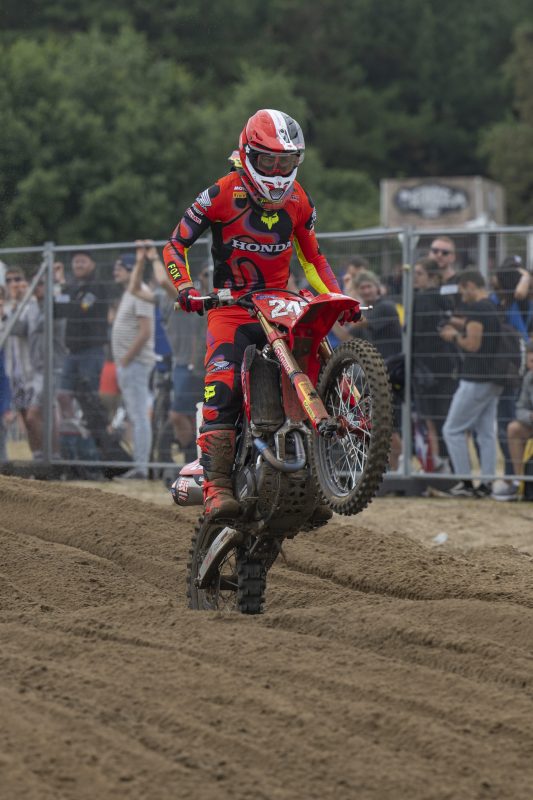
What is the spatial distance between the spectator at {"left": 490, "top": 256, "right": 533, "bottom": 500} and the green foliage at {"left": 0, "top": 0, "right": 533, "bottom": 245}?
29.6 feet

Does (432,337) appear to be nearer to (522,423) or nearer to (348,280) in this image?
(348,280)

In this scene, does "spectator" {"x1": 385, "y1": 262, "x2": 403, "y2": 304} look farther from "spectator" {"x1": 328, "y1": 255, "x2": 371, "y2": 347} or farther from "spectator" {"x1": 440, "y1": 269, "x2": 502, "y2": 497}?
"spectator" {"x1": 440, "y1": 269, "x2": 502, "y2": 497}

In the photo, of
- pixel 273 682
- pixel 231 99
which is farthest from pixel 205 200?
pixel 231 99

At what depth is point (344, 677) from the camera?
6.18 m

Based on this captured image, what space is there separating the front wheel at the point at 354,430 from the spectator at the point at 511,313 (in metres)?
6.50

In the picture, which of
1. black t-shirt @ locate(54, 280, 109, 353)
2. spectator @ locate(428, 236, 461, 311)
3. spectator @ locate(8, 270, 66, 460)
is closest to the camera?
spectator @ locate(428, 236, 461, 311)

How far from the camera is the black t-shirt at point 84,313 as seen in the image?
15.7 meters

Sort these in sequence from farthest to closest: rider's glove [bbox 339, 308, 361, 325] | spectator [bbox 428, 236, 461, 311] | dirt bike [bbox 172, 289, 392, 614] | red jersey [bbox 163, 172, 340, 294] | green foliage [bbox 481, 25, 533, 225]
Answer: green foliage [bbox 481, 25, 533, 225], spectator [bbox 428, 236, 461, 311], red jersey [bbox 163, 172, 340, 294], rider's glove [bbox 339, 308, 361, 325], dirt bike [bbox 172, 289, 392, 614]

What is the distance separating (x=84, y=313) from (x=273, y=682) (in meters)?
10.1

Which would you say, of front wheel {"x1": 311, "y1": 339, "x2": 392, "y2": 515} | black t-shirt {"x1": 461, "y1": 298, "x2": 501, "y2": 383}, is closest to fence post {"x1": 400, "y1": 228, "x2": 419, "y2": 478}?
black t-shirt {"x1": 461, "y1": 298, "x2": 501, "y2": 383}

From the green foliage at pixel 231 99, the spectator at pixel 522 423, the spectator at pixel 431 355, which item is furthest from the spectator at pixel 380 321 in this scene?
the green foliage at pixel 231 99

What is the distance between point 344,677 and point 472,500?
837 centimetres

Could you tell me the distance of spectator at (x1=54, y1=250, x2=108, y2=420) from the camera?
51.5ft

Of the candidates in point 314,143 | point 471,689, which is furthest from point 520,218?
point 471,689
